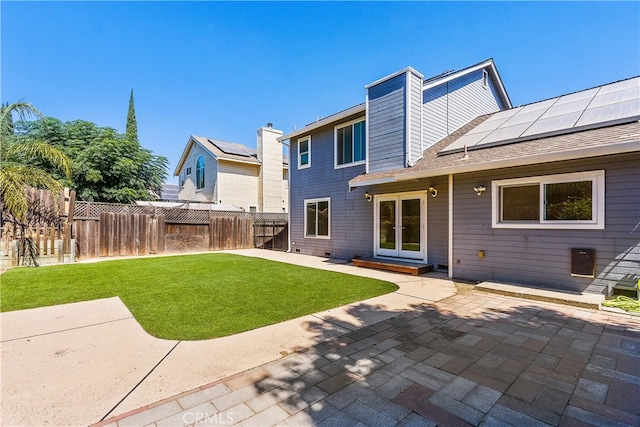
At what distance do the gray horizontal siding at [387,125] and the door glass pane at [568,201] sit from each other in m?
3.67

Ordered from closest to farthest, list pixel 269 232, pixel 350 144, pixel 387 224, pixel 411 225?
1. pixel 411 225
2. pixel 387 224
3. pixel 350 144
4. pixel 269 232

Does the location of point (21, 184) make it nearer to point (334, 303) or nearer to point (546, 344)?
point (334, 303)

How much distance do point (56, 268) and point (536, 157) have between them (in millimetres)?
12354

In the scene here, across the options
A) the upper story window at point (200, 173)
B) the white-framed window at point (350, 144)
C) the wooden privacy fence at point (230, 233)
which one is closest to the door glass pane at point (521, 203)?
the white-framed window at point (350, 144)

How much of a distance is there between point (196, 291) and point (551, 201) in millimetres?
7216

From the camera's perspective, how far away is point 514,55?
31.6ft

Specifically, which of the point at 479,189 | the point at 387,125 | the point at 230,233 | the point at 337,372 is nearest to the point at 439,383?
the point at 337,372

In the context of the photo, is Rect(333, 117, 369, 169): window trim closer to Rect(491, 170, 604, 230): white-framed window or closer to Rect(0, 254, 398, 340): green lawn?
Rect(0, 254, 398, 340): green lawn

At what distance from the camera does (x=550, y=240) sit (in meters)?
5.70

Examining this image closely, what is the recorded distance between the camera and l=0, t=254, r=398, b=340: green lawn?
163 inches

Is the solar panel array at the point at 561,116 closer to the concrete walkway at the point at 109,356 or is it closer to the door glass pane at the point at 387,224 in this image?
the door glass pane at the point at 387,224

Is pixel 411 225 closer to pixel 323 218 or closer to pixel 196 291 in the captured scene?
pixel 323 218

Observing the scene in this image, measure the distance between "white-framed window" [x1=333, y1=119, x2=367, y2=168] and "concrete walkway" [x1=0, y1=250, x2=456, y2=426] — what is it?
635cm

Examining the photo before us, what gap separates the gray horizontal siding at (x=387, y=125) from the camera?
8.57m
